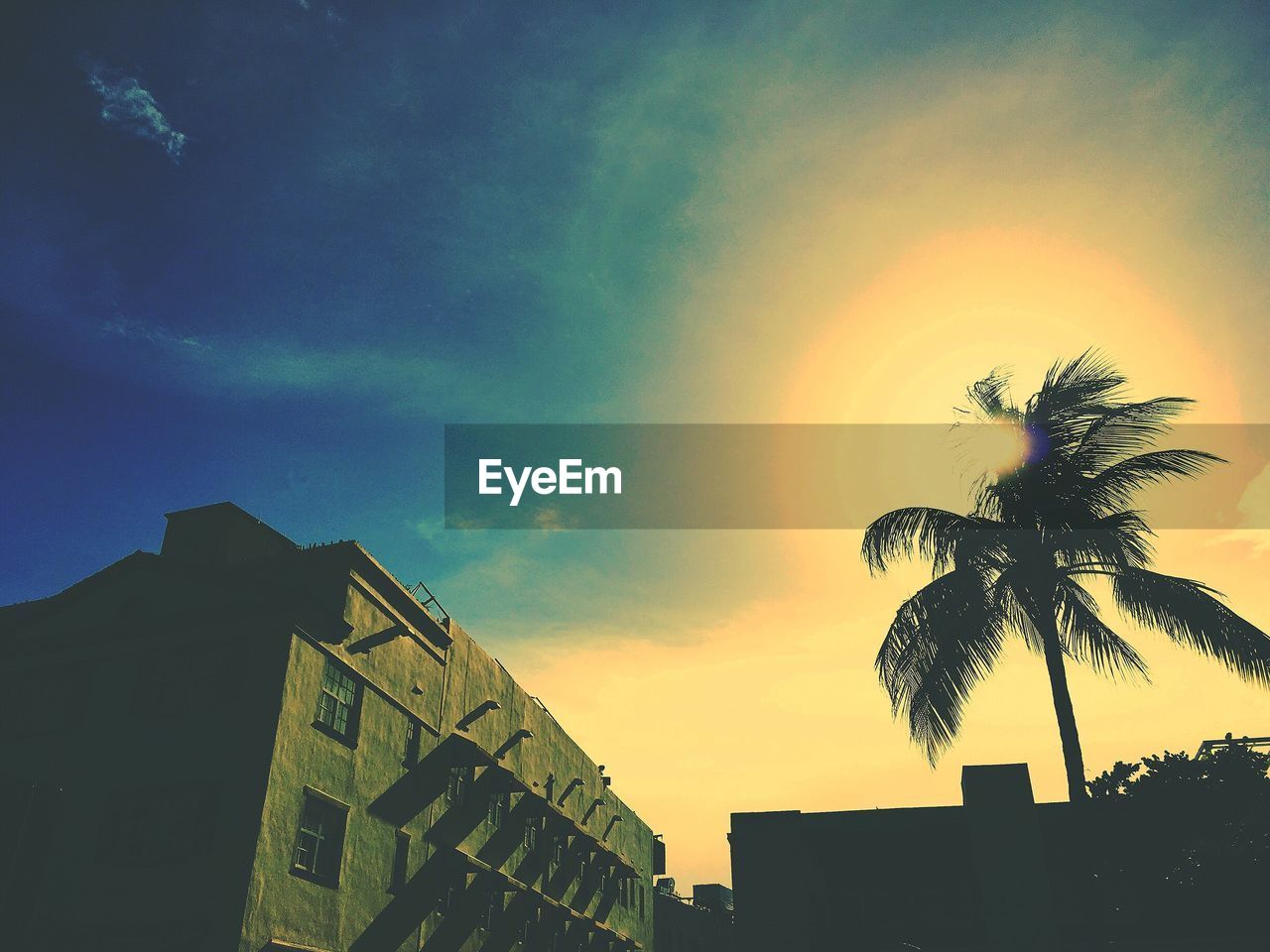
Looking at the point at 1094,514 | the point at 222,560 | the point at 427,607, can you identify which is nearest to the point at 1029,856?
the point at 1094,514

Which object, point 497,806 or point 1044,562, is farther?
point 497,806

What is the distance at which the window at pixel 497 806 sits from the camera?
1137 inches

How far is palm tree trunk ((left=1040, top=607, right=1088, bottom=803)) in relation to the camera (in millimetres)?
16625

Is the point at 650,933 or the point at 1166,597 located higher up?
the point at 1166,597

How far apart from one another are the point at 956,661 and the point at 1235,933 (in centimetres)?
628

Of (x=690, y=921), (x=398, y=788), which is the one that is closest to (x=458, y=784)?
(x=398, y=788)

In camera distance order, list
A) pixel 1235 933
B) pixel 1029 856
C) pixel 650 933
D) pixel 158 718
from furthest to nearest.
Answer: pixel 650 933, pixel 158 718, pixel 1235 933, pixel 1029 856

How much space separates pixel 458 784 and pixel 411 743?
339cm

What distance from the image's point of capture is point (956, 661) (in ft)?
59.8

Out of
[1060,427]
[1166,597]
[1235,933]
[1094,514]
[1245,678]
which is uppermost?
[1060,427]

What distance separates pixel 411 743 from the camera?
24.3 meters

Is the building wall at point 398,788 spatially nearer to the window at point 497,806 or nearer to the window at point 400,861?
the window at point 400,861

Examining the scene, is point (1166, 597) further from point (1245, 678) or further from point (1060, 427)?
point (1060, 427)

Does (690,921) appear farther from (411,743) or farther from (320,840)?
(320,840)
